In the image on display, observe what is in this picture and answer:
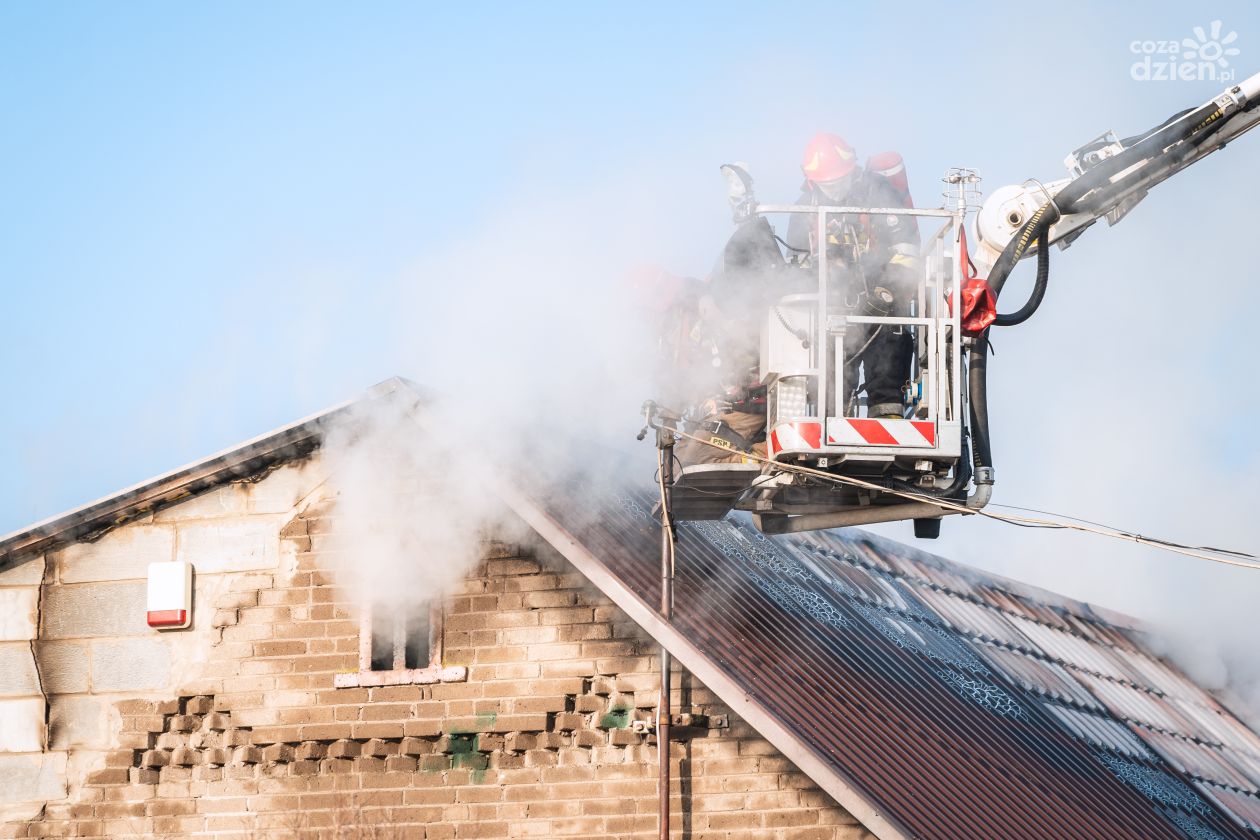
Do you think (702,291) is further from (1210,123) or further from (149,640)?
(149,640)

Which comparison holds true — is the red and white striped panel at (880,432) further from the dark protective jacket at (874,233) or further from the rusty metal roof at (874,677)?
the rusty metal roof at (874,677)

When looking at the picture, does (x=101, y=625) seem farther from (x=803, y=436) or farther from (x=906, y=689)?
(x=906, y=689)

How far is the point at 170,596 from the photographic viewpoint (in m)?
12.8

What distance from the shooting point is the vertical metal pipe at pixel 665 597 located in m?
11.8

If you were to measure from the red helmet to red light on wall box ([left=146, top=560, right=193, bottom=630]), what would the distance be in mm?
5229

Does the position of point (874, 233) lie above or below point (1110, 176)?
below

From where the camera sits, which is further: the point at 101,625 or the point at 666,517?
the point at 101,625

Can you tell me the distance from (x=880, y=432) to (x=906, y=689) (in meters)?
3.32

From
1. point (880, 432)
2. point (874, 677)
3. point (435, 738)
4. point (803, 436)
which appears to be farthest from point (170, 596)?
point (874, 677)

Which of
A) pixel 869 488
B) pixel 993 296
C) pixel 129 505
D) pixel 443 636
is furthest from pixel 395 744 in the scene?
pixel 993 296

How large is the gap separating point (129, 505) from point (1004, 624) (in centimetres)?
1029

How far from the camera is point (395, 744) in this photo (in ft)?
40.5

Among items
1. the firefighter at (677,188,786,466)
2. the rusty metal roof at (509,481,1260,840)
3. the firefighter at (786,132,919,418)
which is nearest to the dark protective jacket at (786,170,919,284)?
the firefighter at (786,132,919,418)

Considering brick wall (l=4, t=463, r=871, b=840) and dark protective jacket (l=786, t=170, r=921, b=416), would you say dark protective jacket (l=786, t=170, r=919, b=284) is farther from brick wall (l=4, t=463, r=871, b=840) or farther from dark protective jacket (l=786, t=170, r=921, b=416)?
brick wall (l=4, t=463, r=871, b=840)
